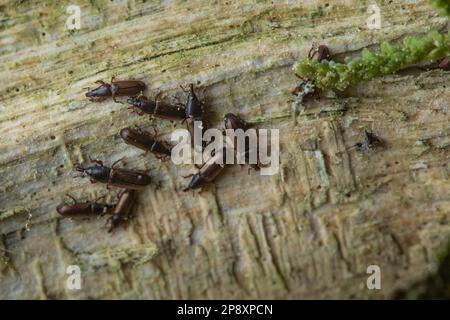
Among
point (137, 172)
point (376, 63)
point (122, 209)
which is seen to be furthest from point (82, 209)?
point (376, 63)

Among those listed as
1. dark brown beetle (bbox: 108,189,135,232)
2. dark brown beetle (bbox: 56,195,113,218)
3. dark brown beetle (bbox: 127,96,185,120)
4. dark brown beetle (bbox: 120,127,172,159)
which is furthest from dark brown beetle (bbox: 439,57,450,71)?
dark brown beetle (bbox: 56,195,113,218)

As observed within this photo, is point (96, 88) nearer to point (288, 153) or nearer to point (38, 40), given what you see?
point (38, 40)

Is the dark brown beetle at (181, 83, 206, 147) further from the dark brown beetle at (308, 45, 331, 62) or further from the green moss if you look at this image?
the dark brown beetle at (308, 45, 331, 62)

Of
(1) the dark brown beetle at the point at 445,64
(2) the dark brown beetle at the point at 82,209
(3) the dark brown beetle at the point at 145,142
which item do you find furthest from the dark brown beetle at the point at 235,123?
(1) the dark brown beetle at the point at 445,64

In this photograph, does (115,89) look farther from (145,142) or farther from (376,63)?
(376,63)

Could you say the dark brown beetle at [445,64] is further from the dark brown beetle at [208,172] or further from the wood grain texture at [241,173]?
the dark brown beetle at [208,172]

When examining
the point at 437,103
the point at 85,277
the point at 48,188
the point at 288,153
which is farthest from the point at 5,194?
the point at 437,103
